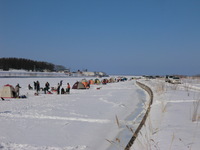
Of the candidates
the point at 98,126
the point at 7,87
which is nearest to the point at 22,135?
the point at 98,126

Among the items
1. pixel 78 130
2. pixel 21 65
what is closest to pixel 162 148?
pixel 78 130

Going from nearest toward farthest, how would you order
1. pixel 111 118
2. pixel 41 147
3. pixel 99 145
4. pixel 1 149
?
pixel 1 149 → pixel 41 147 → pixel 99 145 → pixel 111 118

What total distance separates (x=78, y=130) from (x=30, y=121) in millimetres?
2032

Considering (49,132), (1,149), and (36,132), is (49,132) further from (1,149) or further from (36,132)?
(1,149)

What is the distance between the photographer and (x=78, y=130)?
689cm

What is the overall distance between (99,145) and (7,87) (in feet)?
43.1

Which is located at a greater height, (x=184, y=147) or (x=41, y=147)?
(x=184, y=147)

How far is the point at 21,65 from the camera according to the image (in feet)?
399

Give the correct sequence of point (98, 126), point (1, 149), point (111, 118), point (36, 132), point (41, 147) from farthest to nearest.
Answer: point (111, 118) → point (98, 126) → point (36, 132) → point (41, 147) → point (1, 149)

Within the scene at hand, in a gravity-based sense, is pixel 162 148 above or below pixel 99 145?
above

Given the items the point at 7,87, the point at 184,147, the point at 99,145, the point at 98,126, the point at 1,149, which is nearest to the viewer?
the point at 184,147

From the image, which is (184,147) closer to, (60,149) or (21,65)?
(60,149)

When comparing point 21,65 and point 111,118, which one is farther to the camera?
A: point 21,65

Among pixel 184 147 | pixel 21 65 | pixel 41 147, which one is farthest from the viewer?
pixel 21 65
